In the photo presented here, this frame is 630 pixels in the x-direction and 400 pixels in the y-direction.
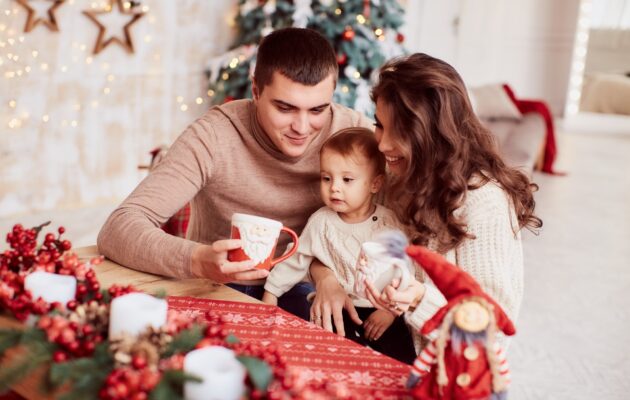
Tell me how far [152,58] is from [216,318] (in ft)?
11.3

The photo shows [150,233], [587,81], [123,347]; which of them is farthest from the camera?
[587,81]

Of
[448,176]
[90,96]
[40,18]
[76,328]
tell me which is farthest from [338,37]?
[76,328]

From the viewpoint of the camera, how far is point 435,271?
37.9 inches

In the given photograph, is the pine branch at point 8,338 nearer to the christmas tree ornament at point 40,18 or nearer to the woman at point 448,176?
the woman at point 448,176

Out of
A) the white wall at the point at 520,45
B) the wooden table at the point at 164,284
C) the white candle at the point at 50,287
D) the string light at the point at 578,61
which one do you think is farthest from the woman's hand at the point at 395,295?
the string light at the point at 578,61

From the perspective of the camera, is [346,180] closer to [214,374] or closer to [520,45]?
[214,374]

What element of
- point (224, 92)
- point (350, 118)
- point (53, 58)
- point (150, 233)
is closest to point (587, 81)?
point (224, 92)

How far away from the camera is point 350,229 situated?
5.73 ft

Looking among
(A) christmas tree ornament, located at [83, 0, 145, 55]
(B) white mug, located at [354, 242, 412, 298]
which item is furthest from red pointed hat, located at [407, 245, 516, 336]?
(A) christmas tree ornament, located at [83, 0, 145, 55]

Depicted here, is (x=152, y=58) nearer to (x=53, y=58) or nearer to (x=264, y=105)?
(x=53, y=58)

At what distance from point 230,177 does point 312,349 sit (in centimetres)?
80

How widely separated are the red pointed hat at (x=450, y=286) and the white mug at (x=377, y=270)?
13cm

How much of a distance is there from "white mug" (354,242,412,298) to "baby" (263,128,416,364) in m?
0.51

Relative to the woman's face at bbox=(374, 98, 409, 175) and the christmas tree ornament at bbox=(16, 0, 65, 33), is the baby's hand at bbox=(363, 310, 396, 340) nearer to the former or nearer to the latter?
the woman's face at bbox=(374, 98, 409, 175)
